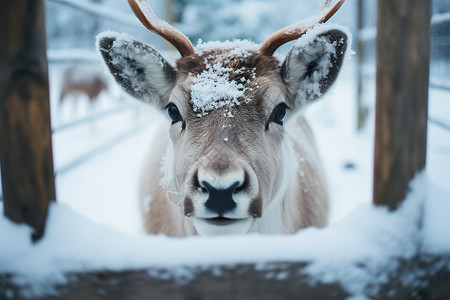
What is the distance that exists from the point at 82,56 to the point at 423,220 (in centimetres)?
546

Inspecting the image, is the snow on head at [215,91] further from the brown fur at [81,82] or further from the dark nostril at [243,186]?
the brown fur at [81,82]

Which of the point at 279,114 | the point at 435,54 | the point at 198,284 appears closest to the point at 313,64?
the point at 279,114

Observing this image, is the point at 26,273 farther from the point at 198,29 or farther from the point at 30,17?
the point at 198,29

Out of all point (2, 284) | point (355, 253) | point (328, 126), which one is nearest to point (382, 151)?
point (355, 253)

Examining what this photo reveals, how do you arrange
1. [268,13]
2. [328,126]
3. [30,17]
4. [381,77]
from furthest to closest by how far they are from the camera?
[268,13], [328,126], [381,77], [30,17]

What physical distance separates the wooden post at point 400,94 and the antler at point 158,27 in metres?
1.39

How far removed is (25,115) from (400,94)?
1227mm

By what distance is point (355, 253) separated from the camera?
3.87 ft

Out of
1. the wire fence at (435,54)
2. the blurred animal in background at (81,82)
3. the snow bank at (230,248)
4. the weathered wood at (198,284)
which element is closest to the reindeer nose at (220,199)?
the snow bank at (230,248)

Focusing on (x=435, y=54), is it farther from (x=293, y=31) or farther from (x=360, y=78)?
(x=293, y=31)

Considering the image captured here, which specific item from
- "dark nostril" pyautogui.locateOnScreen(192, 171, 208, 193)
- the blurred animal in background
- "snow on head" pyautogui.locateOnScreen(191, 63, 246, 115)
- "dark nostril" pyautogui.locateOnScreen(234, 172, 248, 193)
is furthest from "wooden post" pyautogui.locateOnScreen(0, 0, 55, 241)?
the blurred animal in background

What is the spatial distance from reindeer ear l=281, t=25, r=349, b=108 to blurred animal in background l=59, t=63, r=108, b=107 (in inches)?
319

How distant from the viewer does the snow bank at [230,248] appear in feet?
3.68

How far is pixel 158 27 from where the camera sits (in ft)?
7.15
